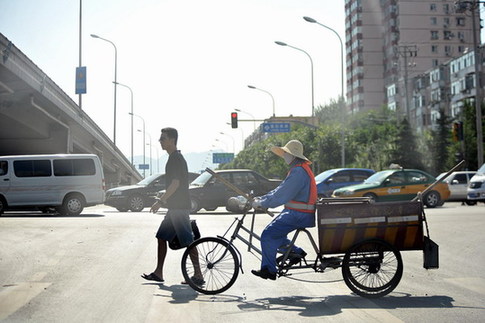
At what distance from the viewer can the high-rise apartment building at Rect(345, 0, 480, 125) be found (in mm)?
107450

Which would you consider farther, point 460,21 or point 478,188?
point 460,21

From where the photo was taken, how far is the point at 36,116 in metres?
39.7

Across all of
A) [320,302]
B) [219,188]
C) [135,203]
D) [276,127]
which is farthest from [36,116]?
[320,302]

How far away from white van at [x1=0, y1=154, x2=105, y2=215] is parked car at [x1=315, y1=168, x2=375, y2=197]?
8.84 meters

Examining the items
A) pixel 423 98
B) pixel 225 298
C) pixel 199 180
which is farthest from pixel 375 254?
pixel 423 98

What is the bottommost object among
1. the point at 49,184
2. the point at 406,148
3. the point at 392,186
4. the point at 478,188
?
the point at 478,188

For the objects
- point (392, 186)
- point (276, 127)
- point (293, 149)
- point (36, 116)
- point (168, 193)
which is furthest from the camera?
point (276, 127)

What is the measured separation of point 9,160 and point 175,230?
1779 centimetres

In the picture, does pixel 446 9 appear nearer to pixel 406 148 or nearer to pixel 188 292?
pixel 406 148

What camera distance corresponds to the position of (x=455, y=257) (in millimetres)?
11164

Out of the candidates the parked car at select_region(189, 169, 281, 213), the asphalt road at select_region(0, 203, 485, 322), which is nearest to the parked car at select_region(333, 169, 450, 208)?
the parked car at select_region(189, 169, 281, 213)

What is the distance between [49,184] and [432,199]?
46.1 feet

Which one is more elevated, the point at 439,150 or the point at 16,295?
the point at 439,150

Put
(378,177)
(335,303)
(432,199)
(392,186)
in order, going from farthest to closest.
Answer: (432,199), (378,177), (392,186), (335,303)
